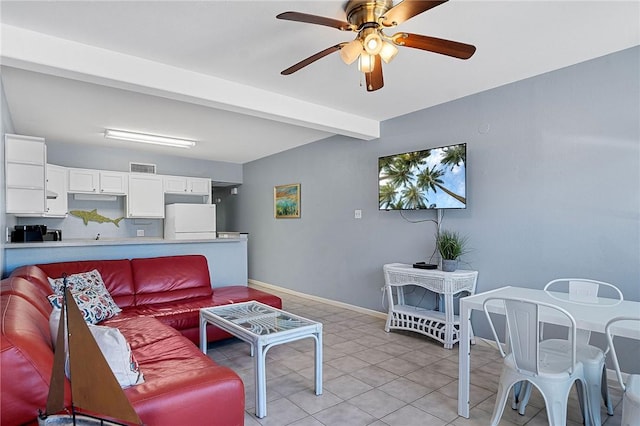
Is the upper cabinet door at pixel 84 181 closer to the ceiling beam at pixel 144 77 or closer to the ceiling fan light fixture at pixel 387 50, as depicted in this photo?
the ceiling beam at pixel 144 77

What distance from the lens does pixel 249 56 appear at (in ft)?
9.18

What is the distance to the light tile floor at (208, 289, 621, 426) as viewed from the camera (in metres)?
2.22

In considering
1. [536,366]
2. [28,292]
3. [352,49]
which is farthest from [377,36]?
[28,292]

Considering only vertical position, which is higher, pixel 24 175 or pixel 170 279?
pixel 24 175

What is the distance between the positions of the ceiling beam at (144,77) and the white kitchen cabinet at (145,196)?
328cm

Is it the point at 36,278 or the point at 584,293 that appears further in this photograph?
the point at 36,278

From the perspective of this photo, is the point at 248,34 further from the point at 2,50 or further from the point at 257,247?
the point at 257,247

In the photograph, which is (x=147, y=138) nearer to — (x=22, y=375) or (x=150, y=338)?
(x=150, y=338)

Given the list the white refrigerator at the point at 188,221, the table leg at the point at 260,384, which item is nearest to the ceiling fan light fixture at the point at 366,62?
the table leg at the point at 260,384

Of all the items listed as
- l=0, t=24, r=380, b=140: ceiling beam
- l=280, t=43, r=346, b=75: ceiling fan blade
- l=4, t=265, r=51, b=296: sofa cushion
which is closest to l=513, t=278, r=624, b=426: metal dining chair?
l=280, t=43, r=346, b=75: ceiling fan blade

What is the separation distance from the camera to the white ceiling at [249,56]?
7.23 feet

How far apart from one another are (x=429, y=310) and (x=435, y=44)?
2793 millimetres

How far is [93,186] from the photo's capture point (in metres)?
5.44

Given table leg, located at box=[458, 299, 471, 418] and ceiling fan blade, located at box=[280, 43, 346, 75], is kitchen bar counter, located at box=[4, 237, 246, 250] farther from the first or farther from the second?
table leg, located at box=[458, 299, 471, 418]
